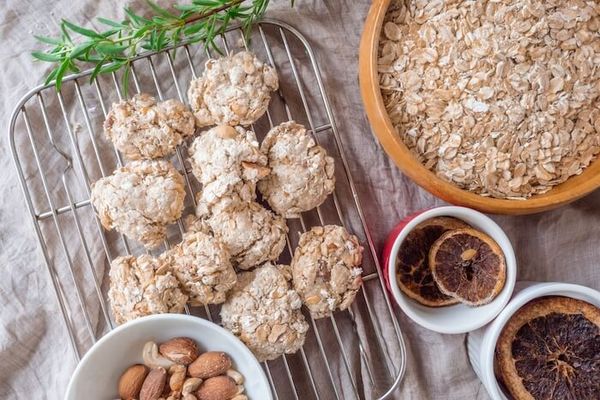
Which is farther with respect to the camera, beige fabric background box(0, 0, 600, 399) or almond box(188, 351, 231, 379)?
beige fabric background box(0, 0, 600, 399)

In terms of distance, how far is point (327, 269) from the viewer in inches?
45.6

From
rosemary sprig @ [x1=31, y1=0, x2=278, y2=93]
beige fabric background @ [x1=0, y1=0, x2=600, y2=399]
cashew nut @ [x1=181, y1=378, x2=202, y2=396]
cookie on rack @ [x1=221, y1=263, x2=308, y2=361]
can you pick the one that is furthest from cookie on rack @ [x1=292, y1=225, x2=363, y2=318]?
rosemary sprig @ [x1=31, y1=0, x2=278, y2=93]

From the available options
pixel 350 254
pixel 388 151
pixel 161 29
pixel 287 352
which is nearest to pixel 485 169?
pixel 388 151

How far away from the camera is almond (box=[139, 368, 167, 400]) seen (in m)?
1.09

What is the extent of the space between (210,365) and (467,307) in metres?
0.48

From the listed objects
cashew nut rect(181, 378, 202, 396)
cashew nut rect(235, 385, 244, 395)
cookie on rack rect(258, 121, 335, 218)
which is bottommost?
cashew nut rect(235, 385, 244, 395)

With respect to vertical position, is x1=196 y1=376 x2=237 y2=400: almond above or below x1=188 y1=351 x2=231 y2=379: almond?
below

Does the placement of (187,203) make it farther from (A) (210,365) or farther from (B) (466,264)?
(B) (466,264)

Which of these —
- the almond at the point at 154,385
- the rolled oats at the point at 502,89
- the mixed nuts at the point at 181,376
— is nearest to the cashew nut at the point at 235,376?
the mixed nuts at the point at 181,376

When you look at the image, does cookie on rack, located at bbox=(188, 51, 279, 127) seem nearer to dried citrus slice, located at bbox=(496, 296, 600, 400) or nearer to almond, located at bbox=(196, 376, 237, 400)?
almond, located at bbox=(196, 376, 237, 400)

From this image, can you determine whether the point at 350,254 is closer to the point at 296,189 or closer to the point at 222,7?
the point at 296,189

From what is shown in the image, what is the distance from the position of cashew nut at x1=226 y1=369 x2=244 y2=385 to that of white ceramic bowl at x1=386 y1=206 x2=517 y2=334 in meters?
0.30

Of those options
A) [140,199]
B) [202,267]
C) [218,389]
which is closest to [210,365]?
[218,389]

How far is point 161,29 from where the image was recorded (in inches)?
44.5
